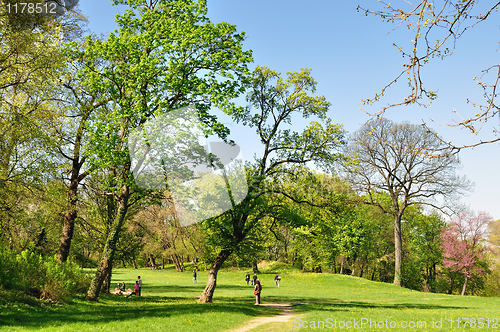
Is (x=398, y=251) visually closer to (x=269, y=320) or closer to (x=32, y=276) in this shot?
(x=269, y=320)

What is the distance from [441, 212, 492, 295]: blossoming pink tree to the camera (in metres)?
42.4

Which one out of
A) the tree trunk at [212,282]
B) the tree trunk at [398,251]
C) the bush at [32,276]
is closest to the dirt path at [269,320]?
the tree trunk at [212,282]

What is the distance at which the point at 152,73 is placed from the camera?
1638 centimetres

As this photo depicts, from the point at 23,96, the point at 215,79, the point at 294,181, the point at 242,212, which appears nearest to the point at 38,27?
the point at 23,96

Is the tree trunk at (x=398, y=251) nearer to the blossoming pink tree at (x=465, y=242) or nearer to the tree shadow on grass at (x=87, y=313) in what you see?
the blossoming pink tree at (x=465, y=242)

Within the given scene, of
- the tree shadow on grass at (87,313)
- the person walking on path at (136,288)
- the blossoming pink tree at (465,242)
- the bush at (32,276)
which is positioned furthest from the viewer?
the blossoming pink tree at (465,242)

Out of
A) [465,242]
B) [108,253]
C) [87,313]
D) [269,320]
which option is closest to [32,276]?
[87,313]

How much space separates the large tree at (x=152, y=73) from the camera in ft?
53.0

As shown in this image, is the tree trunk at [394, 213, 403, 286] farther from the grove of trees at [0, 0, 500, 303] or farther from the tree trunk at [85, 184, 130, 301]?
the tree trunk at [85, 184, 130, 301]

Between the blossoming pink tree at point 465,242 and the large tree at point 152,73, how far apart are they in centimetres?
3912

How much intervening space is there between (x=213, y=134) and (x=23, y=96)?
10400 mm

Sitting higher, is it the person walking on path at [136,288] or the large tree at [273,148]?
the large tree at [273,148]

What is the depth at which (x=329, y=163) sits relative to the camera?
20.9 metres

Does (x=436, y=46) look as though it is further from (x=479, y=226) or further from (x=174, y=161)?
(x=479, y=226)
